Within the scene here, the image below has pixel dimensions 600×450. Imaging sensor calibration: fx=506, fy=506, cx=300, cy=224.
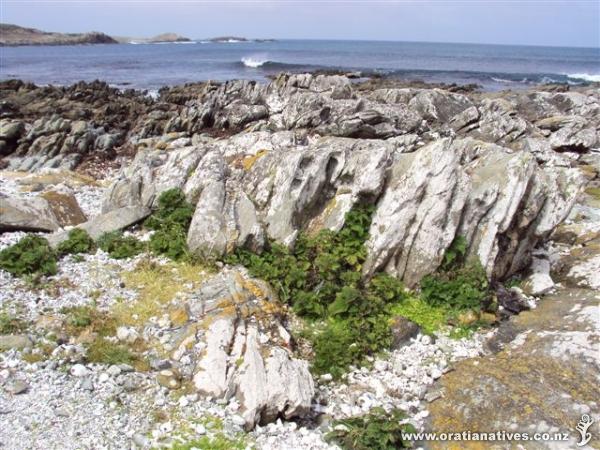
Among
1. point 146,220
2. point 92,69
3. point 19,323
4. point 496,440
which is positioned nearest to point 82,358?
point 19,323

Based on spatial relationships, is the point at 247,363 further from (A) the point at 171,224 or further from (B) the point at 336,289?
(A) the point at 171,224

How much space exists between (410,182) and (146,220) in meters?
7.60

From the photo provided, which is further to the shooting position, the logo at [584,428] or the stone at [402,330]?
the stone at [402,330]

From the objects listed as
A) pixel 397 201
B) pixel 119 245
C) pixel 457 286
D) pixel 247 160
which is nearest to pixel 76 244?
pixel 119 245

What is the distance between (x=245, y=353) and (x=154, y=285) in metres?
3.54

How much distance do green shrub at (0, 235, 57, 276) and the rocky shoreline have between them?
0.25 meters

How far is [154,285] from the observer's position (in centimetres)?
1193

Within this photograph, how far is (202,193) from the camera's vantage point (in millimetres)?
14258

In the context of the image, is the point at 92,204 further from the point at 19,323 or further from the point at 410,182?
the point at 410,182

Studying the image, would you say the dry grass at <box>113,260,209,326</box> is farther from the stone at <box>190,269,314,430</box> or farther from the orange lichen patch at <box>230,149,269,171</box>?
the orange lichen patch at <box>230,149,269,171</box>

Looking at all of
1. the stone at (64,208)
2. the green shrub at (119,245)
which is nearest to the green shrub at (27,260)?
the green shrub at (119,245)

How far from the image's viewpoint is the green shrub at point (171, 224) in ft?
43.5

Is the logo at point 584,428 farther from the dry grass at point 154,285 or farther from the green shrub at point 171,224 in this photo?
the green shrub at point 171,224

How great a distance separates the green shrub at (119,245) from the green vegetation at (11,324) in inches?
128
